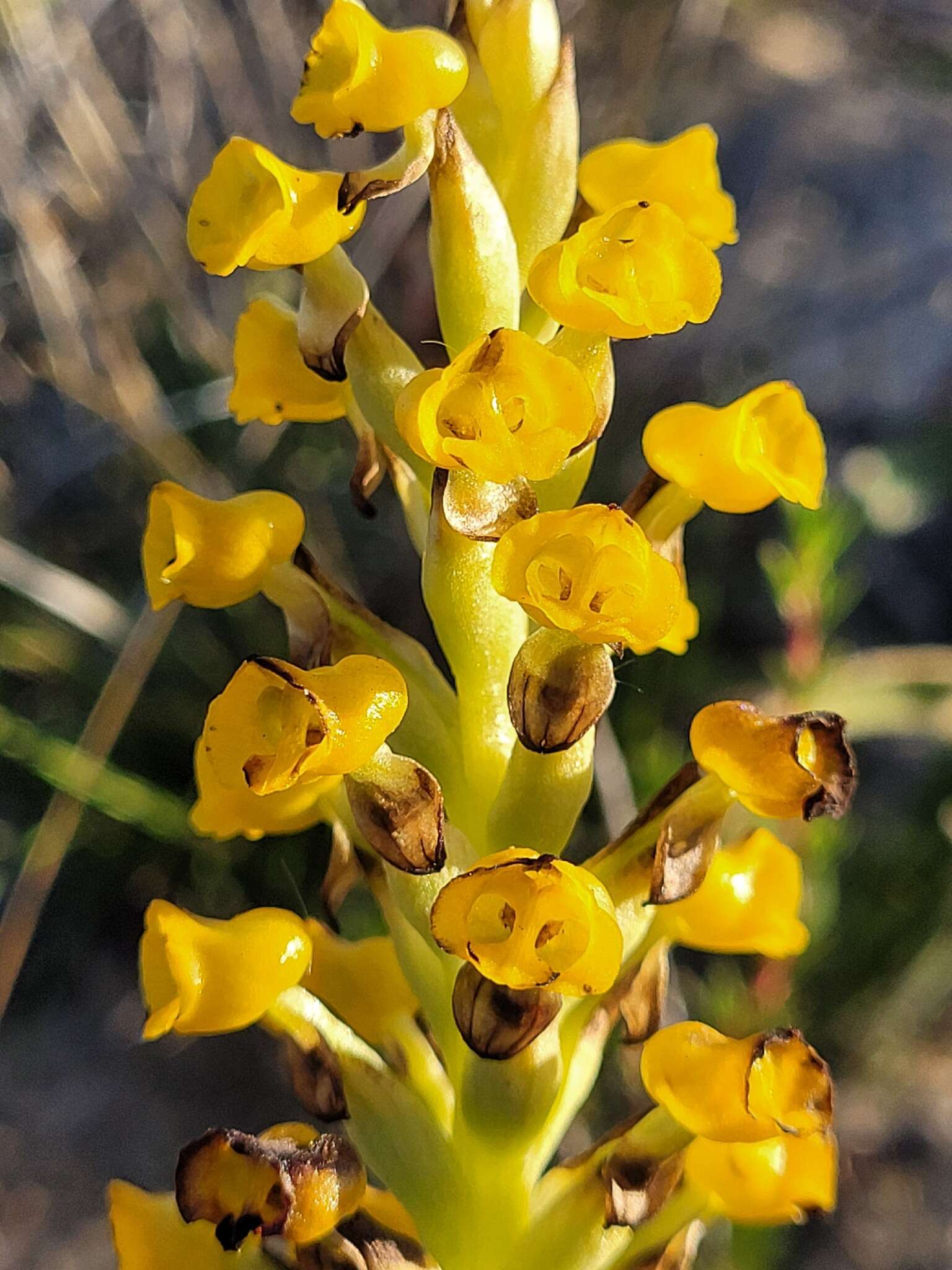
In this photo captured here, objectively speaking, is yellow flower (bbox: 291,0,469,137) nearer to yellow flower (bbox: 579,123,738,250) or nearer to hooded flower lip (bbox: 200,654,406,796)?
yellow flower (bbox: 579,123,738,250)

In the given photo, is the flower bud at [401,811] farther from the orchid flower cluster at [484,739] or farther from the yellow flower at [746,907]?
the yellow flower at [746,907]

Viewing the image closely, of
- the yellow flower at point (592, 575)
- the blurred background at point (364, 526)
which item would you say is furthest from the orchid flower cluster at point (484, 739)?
the blurred background at point (364, 526)

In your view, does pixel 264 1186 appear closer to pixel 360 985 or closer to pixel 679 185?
pixel 360 985

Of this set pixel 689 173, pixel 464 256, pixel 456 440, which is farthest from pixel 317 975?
pixel 689 173

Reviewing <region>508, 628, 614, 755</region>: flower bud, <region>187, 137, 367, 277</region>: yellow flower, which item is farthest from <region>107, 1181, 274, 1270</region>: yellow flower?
<region>187, 137, 367, 277</region>: yellow flower

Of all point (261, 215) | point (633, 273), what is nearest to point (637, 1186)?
point (633, 273)
